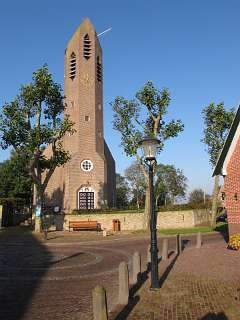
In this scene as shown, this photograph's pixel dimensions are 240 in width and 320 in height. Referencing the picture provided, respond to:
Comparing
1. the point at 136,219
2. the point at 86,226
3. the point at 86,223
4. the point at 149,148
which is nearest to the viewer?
the point at 149,148

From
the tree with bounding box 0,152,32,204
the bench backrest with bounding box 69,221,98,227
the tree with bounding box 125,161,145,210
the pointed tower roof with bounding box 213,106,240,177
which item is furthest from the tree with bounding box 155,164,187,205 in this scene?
the pointed tower roof with bounding box 213,106,240,177

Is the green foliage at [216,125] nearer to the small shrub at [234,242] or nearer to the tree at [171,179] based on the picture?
the small shrub at [234,242]

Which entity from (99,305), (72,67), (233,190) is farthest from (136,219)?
(99,305)

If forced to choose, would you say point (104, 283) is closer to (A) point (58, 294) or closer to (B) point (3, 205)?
(A) point (58, 294)

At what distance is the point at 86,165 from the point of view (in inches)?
1478

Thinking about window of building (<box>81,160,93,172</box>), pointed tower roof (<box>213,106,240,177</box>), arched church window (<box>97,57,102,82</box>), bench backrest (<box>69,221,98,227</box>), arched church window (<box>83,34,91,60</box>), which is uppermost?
arched church window (<box>83,34,91,60</box>)

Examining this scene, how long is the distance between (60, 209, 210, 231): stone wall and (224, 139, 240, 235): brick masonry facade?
14.5m

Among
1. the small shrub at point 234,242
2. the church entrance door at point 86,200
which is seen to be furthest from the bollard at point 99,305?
the church entrance door at point 86,200

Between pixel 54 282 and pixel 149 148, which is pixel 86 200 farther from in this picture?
pixel 149 148

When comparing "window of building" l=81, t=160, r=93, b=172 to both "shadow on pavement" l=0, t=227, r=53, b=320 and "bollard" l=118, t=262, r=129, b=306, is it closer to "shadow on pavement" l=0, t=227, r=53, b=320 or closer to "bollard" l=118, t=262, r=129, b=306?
"shadow on pavement" l=0, t=227, r=53, b=320

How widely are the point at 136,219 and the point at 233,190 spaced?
1525 centimetres

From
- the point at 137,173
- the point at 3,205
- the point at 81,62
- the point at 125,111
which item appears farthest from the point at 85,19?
the point at 137,173

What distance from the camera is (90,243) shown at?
66.5ft

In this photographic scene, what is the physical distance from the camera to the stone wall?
30.0 m
